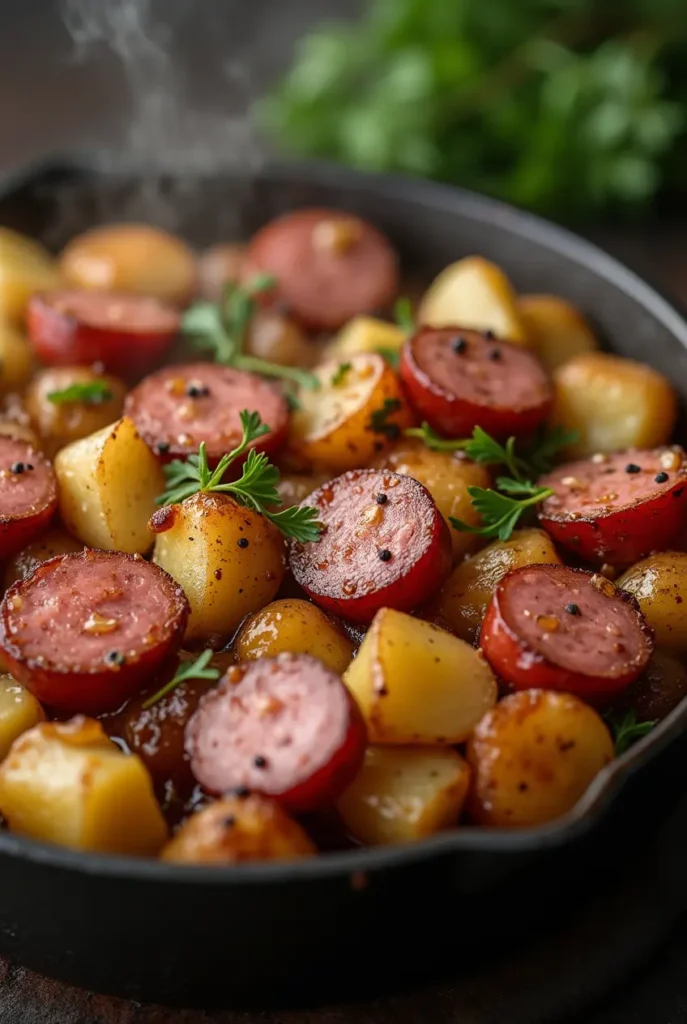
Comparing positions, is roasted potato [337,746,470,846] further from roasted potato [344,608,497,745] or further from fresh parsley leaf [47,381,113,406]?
fresh parsley leaf [47,381,113,406]

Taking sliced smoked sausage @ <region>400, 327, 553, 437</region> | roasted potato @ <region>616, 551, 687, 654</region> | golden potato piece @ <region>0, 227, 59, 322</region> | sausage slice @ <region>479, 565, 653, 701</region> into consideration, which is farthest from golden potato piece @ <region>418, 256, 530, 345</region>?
golden potato piece @ <region>0, 227, 59, 322</region>

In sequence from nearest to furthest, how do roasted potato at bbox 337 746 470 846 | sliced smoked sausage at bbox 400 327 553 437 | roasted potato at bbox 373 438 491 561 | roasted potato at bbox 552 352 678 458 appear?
roasted potato at bbox 337 746 470 846, roasted potato at bbox 373 438 491 561, sliced smoked sausage at bbox 400 327 553 437, roasted potato at bbox 552 352 678 458

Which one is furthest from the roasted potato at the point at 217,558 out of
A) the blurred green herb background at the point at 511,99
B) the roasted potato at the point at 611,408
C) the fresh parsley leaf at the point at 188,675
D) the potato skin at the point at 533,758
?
the blurred green herb background at the point at 511,99

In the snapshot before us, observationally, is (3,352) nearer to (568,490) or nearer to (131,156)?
(131,156)

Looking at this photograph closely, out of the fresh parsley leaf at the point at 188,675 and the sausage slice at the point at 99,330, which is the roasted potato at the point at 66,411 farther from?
the fresh parsley leaf at the point at 188,675

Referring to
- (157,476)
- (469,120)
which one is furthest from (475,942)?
(469,120)

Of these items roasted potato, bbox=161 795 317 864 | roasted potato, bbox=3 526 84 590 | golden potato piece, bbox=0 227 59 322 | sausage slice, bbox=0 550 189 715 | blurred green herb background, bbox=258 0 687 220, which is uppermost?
blurred green herb background, bbox=258 0 687 220
